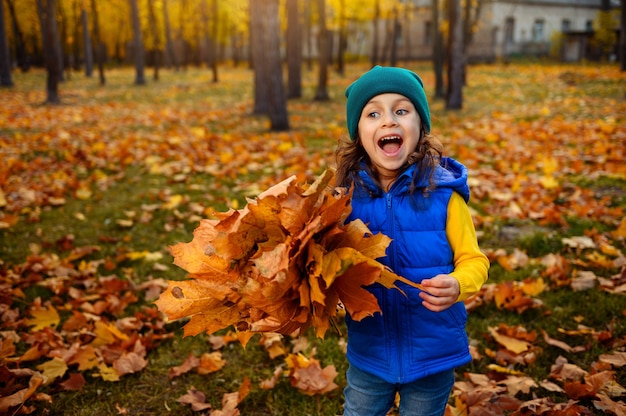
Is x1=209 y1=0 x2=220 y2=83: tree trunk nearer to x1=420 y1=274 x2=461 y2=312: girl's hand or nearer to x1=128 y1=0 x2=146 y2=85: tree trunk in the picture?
x1=128 y1=0 x2=146 y2=85: tree trunk

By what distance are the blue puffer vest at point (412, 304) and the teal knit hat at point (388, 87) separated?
26 cm

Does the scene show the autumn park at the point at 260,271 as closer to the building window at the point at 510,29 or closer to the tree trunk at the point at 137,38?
the tree trunk at the point at 137,38

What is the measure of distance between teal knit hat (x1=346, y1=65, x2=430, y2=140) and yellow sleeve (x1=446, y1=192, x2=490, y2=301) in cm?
36

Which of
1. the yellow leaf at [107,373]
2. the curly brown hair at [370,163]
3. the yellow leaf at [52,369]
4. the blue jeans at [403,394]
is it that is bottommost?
the yellow leaf at [107,373]

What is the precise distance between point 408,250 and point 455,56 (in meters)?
10.7

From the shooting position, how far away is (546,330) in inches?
113

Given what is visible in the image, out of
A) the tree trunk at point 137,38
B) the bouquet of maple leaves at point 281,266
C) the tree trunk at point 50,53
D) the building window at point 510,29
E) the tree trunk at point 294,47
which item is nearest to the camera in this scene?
the bouquet of maple leaves at point 281,266

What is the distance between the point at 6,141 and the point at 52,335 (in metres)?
6.50

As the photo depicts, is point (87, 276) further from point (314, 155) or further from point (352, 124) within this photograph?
point (314, 155)

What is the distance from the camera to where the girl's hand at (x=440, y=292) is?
1490 mm

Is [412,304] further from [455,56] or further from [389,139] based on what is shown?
[455,56]

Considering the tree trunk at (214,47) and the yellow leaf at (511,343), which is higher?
the tree trunk at (214,47)

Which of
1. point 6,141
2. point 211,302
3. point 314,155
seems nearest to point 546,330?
point 211,302

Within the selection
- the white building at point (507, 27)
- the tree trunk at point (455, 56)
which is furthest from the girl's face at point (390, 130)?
the white building at point (507, 27)
